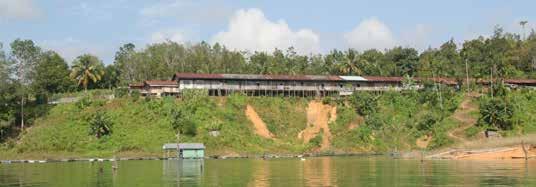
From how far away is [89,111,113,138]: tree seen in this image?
88188mm

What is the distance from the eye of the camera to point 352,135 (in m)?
94.8

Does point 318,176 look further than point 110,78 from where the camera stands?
No

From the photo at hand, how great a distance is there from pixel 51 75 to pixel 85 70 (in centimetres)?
634

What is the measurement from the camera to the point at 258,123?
9888 cm

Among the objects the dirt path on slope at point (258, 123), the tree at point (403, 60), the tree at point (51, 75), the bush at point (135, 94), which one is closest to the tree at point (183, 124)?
the bush at point (135, 94)

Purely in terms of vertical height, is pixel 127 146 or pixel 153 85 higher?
pixel 153 85

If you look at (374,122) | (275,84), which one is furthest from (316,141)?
(275,84)

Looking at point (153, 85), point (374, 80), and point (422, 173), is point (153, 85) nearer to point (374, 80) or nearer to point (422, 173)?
point (374, 80)

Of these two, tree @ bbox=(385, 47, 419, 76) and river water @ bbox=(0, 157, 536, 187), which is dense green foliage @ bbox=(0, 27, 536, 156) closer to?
tree @ bbox=(385, 47, 419, 76)

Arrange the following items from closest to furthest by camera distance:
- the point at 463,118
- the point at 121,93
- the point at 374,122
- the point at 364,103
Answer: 1. the point at 374,122
2. the point at 463,118
3. the point at 364,103
4. the point at 121,93

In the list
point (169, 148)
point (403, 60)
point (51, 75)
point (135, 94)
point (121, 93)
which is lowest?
point (169, 148)

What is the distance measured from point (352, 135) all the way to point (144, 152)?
3028 cm

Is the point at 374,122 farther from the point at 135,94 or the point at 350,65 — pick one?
the point at 135,94

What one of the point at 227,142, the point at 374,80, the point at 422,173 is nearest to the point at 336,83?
the point at 374,80
